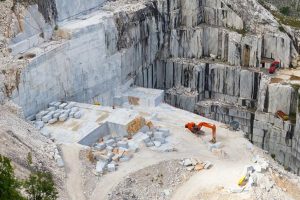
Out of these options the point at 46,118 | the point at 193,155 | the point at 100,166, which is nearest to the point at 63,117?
the point at 46,118

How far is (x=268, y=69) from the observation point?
40.3 metres

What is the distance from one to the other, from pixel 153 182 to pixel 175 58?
19627 millimetres

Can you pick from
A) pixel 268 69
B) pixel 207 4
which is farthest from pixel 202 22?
pixel 268 69

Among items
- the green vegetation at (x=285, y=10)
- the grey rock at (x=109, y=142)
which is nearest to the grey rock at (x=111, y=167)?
the grey rock at (x=109, y=142)

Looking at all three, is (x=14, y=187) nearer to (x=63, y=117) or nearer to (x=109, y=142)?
(x=109, y=142)

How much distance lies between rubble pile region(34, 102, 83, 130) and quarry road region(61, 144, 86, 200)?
3453 millimetres

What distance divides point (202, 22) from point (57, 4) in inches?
571

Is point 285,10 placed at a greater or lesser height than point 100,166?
greater

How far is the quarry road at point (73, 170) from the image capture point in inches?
952

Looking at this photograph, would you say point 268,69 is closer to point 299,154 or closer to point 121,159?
point 299,154

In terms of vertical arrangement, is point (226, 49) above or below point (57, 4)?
below

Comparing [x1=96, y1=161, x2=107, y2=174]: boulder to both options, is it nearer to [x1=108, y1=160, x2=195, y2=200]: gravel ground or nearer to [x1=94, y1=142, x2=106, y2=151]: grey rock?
[x1=108, y1=160, x2=195, y2=200]: gravel ground

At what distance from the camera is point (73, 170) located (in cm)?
2584

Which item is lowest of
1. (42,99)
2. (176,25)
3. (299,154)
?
(299,154)
